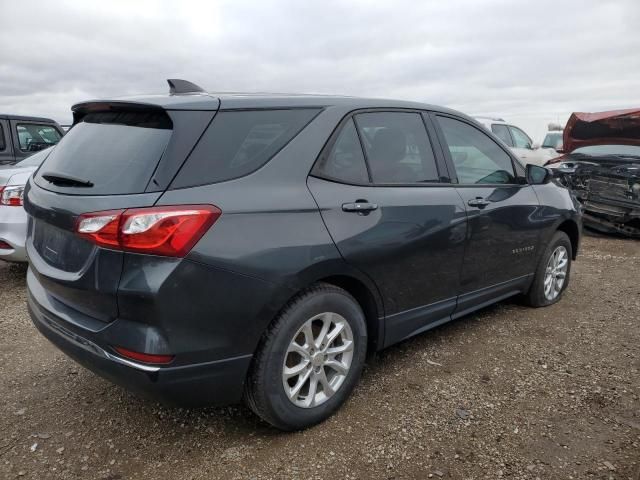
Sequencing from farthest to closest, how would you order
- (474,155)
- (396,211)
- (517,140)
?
(517,140)
(474,155)
(396,211)

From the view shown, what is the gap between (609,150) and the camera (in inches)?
305

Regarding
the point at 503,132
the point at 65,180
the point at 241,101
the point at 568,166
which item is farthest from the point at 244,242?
the point at 503,132

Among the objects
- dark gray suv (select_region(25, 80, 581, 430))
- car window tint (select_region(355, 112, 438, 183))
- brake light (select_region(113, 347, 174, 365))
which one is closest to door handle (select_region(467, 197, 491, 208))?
dark gray suv (select_region(25, 80, 581, 430))

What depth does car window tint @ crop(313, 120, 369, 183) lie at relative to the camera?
2592 mm

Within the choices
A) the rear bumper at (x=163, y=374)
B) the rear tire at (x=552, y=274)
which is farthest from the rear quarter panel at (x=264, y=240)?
the rear tire at (x=552, y=274)

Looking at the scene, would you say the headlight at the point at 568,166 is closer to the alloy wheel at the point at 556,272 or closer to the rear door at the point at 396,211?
the alloy wheel at the point at 556,272

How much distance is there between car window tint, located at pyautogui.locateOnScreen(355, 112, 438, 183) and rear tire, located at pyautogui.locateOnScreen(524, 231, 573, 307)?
5.28 feet

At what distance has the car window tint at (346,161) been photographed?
2.59 m

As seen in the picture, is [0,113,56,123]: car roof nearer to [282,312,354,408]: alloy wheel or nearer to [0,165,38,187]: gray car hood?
[0,165,38,187]: gray car hood

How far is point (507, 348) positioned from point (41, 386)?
3.00m

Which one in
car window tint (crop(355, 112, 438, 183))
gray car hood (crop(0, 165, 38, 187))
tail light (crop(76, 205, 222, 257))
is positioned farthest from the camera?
gray car hood (crop(0, 165, 38, 187))

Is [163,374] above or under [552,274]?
above

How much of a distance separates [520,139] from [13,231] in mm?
10498

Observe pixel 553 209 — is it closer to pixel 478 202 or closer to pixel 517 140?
pixel 478 202
